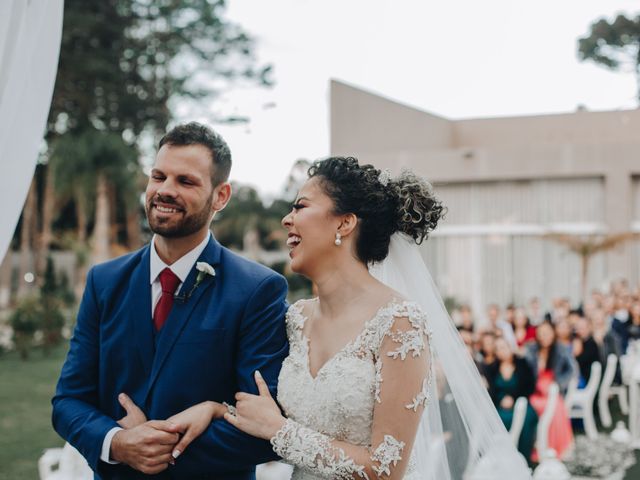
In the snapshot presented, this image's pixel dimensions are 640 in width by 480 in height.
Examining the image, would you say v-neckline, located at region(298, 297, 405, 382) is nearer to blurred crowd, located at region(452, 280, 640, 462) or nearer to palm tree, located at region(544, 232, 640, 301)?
blurred crowd, located at region(452, 280, 640, 462)

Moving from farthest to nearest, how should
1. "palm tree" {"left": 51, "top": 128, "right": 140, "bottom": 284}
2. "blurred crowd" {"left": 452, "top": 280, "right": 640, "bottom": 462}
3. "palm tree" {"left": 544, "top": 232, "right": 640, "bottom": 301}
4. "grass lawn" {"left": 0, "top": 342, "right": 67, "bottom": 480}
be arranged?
"palm tree" {"left": 51, "top": 128, "right": 140, "bottom": 284}
"palm tree" {"left": 544, "top": 232, "right": 640, "bottom": 301}
"blurred crowd" {"left": 452, "top": 280, "right": 640, "bottom": 462}
"grass lawn" {"left": 0, "top": 342, "right": 67, "bottom": 480}

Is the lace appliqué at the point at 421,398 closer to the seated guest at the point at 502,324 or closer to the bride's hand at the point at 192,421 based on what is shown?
the bride's hand at the point at 192,421

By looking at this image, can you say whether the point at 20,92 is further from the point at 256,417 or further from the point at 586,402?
the point at 586,402

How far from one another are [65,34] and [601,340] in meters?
19.0

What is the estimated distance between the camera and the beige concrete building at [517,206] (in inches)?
756

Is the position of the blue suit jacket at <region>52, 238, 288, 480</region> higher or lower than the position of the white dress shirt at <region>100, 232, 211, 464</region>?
lower

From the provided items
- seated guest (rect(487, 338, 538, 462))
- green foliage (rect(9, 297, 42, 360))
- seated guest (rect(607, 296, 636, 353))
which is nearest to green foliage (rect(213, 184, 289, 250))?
green foliage (rect(9, 297, 42, 360))

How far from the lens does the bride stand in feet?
6.84

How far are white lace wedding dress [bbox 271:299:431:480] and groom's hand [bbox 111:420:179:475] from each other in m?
0.31

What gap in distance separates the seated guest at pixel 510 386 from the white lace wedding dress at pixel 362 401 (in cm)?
538

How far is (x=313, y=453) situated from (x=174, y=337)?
537 mm

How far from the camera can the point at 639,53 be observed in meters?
29.8

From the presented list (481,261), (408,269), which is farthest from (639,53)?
(408,269)

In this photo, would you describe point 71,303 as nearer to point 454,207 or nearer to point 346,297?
point 454,207
